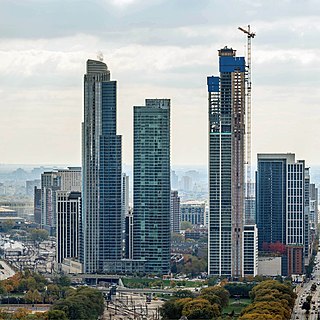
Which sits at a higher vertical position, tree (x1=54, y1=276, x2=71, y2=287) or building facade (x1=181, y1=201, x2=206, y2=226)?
building facade (x1=181, y1=201, x2=206, y2=226)

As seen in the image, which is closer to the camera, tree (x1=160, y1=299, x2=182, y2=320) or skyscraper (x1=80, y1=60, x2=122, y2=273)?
tree (x1=160, y1=299, x2=182, y2=320)

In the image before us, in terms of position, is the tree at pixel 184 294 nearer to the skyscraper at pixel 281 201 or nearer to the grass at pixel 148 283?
the grass at pixel 148 283

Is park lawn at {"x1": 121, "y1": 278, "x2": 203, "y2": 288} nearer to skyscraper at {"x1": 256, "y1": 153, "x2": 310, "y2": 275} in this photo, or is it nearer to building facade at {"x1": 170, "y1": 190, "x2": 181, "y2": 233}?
skyscraper at {"x1": 256, "y1": 153, "x2": 310, "y2": 275}

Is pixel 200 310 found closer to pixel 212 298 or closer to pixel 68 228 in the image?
pixel 212 298

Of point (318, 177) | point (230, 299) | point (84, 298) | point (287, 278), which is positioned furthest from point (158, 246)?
point (318, 177)

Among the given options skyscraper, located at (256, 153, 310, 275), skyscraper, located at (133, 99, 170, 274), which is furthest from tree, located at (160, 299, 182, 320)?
skyscraper, located at (256, 153, 310, 275)

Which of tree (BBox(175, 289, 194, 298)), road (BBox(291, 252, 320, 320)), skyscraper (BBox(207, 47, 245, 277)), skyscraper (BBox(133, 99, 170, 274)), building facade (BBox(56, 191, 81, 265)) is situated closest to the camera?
road (BBox(291, 252, 320, 320))
